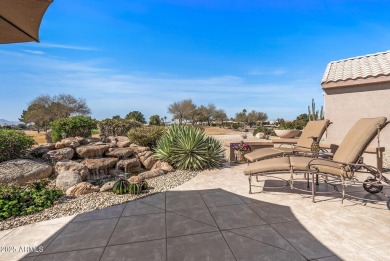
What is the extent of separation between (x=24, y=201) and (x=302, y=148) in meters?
6.80

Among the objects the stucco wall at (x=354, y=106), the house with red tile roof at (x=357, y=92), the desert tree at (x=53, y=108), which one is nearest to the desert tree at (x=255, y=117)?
the desert tree at (x=53, y=108)

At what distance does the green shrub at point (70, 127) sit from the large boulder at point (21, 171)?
17.7 ft

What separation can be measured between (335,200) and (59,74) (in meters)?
24.0

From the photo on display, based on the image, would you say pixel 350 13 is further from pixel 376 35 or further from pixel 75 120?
pixel 75 120

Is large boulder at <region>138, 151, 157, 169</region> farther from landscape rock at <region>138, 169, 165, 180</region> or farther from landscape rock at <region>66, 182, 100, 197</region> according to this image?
landscape rock at <region>66, 182, 100, 197</region>

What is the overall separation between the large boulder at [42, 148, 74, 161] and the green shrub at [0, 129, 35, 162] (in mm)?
692

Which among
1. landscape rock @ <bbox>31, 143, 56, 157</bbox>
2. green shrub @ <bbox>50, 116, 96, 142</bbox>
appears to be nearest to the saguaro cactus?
landscape rock @ <bbox>31, 143, 56, 157</bbox>

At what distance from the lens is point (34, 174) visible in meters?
6.18

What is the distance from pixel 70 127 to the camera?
11.6 meters

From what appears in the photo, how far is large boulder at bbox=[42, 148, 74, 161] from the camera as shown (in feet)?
25.1

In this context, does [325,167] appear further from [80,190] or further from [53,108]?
[53,108]

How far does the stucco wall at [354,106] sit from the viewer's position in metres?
8.09

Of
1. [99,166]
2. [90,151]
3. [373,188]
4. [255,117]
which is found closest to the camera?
[373,188]

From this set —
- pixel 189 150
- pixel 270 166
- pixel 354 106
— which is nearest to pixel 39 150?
pixel 189 150
